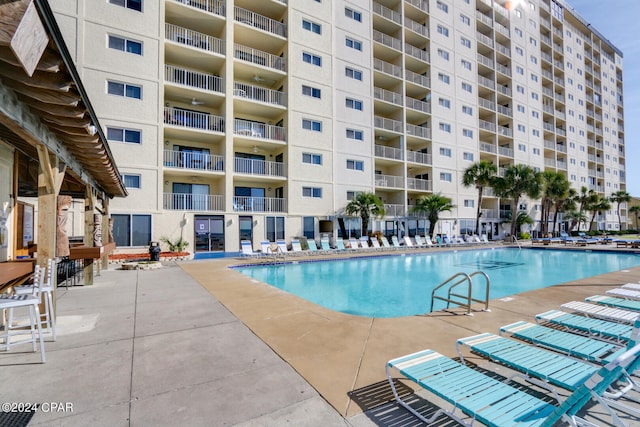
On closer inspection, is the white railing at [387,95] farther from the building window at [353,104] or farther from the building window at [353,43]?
the building window at [353,43]

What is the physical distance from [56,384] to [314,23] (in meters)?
22.8

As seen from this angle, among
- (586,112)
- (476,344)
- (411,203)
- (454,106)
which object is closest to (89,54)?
(476,344)

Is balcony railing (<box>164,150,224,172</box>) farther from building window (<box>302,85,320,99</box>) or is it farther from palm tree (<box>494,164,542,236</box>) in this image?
palm tree (<box>494,164,542,236</box>)

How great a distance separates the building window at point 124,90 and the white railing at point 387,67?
16.8 metres

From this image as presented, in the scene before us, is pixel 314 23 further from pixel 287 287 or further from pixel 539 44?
pixel 539 44

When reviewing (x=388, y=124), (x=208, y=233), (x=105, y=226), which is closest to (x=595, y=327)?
(x=105, y=226)

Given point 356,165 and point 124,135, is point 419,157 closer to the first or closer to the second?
point 356,165

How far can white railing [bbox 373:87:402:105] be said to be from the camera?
940 inches

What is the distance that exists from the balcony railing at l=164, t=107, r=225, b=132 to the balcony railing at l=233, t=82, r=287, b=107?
217cm

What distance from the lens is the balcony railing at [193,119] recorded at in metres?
16.1

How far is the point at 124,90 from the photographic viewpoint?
14734 millimetres

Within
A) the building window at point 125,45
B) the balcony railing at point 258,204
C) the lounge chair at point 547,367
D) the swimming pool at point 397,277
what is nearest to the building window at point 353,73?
the balcony railing at point 258,204

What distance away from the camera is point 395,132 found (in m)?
23.9

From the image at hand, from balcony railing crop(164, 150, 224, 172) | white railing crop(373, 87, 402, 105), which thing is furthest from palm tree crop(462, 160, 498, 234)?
balcony railing crop(164, 150, 224, 172)
